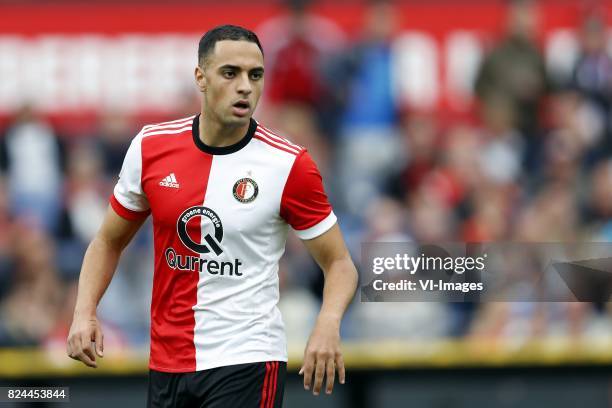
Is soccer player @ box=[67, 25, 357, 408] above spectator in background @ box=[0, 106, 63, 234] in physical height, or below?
below

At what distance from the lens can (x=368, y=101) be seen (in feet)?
41.2

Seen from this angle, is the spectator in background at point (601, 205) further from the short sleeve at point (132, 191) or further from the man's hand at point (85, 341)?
the man's hand at point (85, 341)

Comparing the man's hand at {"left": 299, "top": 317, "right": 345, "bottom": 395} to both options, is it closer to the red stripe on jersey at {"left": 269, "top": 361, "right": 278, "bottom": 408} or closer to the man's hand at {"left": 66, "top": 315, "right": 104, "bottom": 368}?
the red stripe on jersey at {"left": 269, "top": 361, "right": 278, "bottom": 408}

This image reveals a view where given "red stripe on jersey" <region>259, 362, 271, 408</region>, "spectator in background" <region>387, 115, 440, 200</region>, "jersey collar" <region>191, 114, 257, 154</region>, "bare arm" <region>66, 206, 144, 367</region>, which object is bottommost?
"red stripe on jersey" <region>259, 362, 271, 408</region>

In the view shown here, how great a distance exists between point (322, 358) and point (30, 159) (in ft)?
27.0

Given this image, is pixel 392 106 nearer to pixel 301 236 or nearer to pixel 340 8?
pixel 340 8

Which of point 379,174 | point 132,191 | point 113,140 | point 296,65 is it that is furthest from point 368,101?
point 132,191

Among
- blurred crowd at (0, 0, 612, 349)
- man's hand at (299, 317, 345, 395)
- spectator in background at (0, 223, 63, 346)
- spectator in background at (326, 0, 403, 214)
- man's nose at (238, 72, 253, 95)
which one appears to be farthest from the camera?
spectator in background at (326, 0, 403, 214)

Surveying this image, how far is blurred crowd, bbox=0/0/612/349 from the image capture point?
927 cm

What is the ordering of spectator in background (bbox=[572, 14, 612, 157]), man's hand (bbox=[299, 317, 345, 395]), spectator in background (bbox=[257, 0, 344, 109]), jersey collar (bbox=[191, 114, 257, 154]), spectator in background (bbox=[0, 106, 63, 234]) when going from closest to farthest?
man's hand (bbox=[299, 317, 345, 395]) → jersey collar (bbox=[191, 114, 257, 154]) → spectator in background (bbox=[0, 106, 63, 234]) → spectator in background (bbox=[572, 14, 612, 157]) → spectator in background (bbox=[257, 0, 344, 109])

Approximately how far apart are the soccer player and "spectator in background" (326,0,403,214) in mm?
6750

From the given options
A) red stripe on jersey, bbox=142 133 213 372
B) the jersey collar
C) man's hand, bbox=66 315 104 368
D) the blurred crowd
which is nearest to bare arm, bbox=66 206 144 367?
man's hand, bbox=66 315 104 368

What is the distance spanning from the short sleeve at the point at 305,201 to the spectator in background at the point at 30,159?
7.10 m

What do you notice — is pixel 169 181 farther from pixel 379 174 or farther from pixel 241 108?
pixel 379 174
